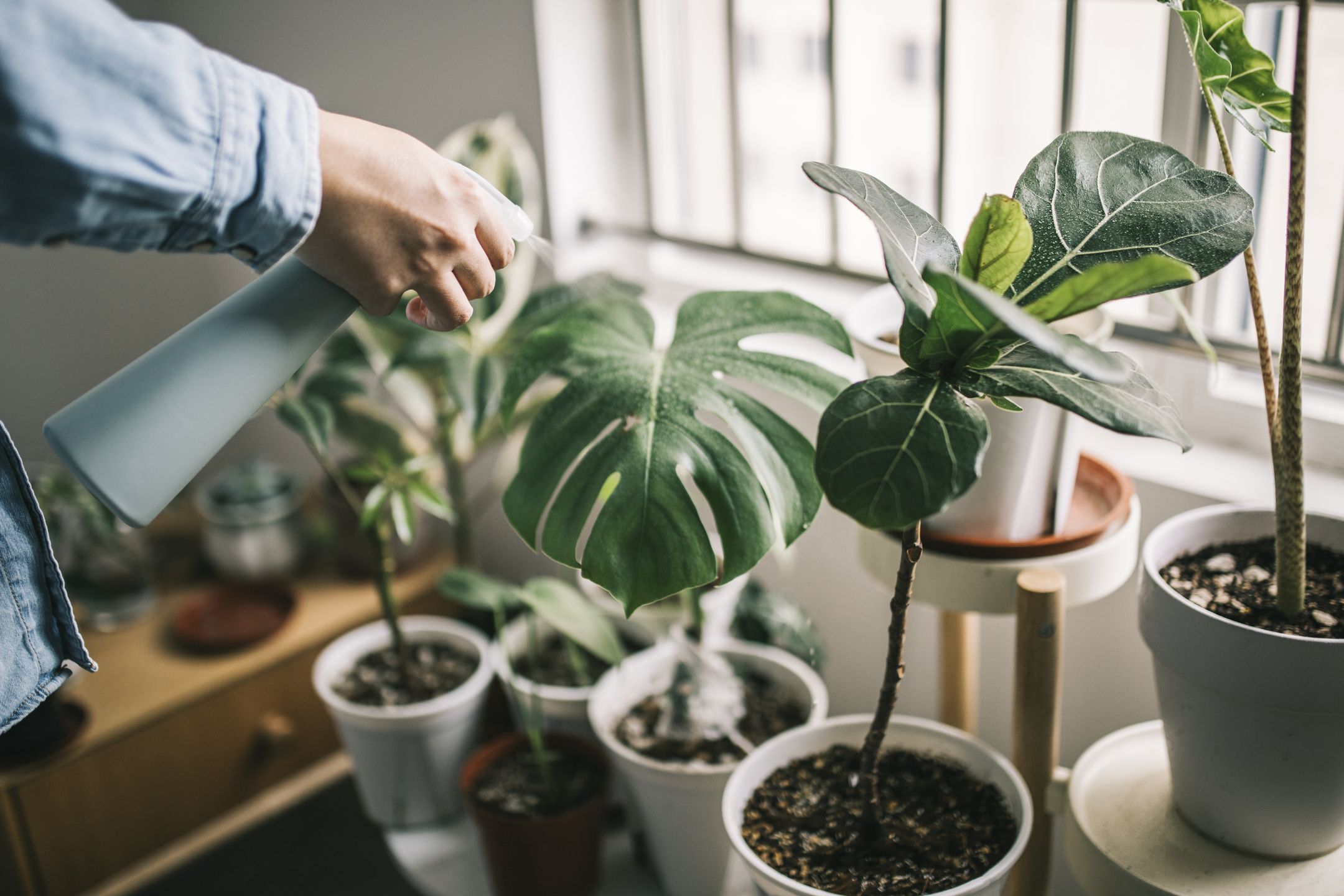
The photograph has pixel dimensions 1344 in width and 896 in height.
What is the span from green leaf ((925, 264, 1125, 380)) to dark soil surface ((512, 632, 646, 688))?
821 millimetres

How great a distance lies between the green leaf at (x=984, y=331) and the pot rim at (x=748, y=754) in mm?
426

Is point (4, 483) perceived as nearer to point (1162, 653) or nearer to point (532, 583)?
point (532, 583)


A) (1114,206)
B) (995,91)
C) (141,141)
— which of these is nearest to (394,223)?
(141,141)

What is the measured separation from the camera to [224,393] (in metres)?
0.67

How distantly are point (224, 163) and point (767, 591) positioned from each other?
984mm

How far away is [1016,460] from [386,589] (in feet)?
2.48

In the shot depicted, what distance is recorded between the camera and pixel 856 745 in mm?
1011

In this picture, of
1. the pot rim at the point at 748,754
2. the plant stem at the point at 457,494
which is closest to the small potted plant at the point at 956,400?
the pot rim at the point at 748,754

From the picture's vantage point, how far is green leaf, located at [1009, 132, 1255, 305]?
0.73 m

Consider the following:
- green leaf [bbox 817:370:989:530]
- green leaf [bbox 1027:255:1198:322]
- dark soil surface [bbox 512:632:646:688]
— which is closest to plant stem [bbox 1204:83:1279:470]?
green leaf [bbox 1027:255:1198:322]

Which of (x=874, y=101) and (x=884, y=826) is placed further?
(x=874, y=101)

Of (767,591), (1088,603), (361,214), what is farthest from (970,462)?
(767,591)

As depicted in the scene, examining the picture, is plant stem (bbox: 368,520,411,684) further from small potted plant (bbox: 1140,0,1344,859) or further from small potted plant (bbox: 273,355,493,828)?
small potted plant (bbox: 1140,0,1344,859)

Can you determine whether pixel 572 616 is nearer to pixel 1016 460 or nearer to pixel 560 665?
pixel 560 665
